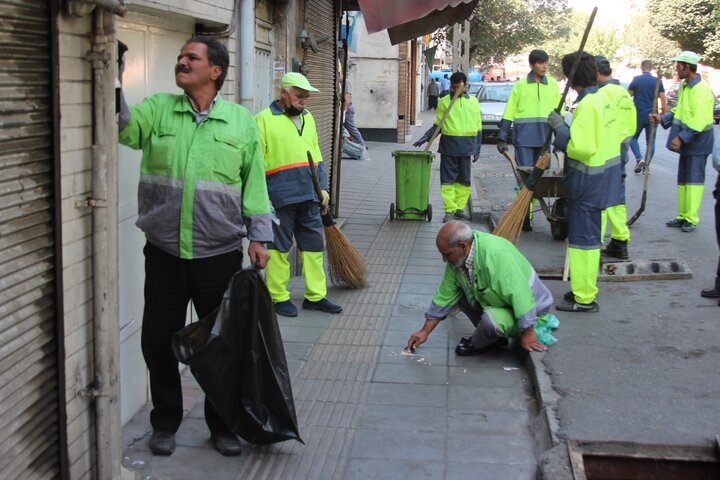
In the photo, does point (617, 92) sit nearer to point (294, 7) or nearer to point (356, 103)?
point (294, 7)

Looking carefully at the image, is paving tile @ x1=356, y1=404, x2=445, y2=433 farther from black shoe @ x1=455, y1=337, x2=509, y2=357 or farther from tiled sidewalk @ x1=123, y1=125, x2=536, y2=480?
black shoe @ x1=455, y1=337, x2=509, y2=357

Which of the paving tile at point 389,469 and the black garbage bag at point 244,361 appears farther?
the paving tile at point 389,469

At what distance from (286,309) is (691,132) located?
5363 millimetres

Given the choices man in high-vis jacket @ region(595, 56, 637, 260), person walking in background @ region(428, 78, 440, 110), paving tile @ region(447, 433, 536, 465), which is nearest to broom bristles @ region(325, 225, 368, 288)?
man in high-vis jacket @ region(595, 56, 637, 260)

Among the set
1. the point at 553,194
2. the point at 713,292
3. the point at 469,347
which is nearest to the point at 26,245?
the point at 469,347

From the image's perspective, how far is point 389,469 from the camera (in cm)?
425

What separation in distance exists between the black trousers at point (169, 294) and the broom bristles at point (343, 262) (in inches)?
124

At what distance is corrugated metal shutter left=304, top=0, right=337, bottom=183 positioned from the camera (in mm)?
9359

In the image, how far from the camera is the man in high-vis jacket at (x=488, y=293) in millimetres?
5461

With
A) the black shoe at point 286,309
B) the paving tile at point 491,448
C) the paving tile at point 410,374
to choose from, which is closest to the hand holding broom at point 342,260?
the black shoe at point 286,309

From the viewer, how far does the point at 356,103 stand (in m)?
22.5

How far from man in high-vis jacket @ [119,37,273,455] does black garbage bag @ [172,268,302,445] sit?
0.47 feet

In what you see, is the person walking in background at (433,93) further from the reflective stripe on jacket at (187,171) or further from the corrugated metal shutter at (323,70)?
the reflective stripe on jacket at (187,171)

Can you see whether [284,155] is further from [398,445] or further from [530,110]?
[530,110]
